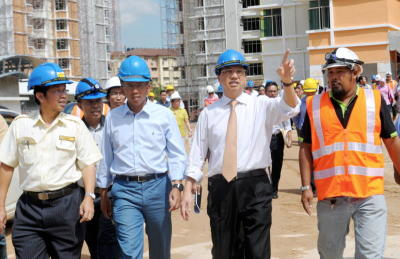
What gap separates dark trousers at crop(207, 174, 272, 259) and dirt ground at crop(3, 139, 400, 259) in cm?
191

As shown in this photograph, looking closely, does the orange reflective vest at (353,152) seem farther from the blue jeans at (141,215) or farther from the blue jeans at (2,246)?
the blue jeans at (2,246)

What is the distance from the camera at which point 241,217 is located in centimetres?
524

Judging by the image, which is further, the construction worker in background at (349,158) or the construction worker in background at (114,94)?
the construction worker in background at (114,94)

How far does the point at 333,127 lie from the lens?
4.98 m

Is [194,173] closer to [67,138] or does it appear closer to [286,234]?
[67,138]

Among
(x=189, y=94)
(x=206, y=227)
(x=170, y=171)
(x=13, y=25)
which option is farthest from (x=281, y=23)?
(x=170, y=171)

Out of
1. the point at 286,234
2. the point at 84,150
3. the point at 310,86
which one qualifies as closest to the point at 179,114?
the point at 310,86

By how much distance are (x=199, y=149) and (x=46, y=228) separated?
1.48 metres

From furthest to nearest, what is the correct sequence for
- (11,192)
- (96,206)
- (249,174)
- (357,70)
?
(11,192), (96,206), (249,174), (357,70)

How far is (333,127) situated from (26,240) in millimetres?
2566

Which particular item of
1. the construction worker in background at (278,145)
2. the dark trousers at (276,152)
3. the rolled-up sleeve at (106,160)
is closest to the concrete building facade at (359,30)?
the construction worker in background at (278,145)

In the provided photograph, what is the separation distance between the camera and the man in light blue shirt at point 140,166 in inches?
210

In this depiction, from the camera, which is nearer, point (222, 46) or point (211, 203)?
point (211, 203)

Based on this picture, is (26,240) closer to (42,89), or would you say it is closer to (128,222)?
(128,222)
